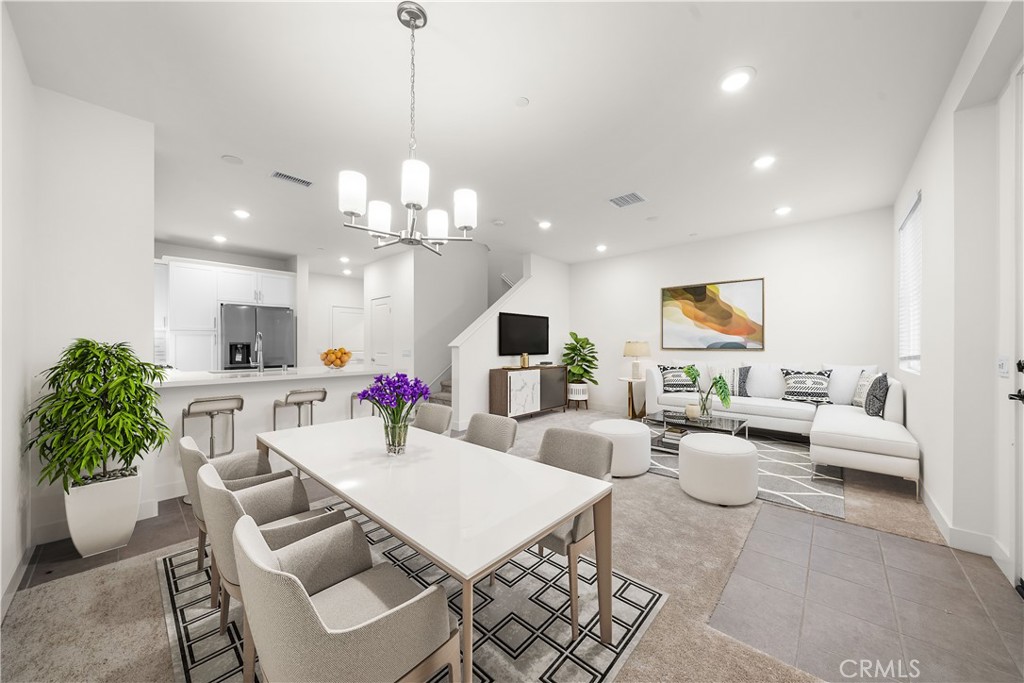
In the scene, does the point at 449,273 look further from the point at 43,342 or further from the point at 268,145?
the point at 43,342

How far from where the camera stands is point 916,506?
2811 mm

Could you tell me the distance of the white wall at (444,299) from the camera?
6.04 metres

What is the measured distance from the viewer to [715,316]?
18.9 feet

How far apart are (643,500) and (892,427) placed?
2.32 m

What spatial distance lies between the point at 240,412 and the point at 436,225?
2.80 m

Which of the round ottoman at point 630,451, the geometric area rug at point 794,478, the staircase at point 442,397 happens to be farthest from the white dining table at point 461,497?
the staircase at point 442,397

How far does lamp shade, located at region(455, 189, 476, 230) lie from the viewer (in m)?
2.24

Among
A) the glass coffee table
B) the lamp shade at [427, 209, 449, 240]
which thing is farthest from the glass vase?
the glass coffee table

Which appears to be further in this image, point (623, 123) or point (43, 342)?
point (623, 123)

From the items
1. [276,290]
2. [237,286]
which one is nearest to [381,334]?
[276,290]

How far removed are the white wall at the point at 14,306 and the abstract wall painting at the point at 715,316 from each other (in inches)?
260

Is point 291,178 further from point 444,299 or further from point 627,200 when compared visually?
point 627,200

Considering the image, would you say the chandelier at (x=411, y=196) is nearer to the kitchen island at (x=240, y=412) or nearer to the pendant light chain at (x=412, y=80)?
the pendant light chain at (x=412, y=80)

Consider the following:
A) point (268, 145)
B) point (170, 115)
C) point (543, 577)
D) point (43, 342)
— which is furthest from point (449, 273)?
point (543, 577)
